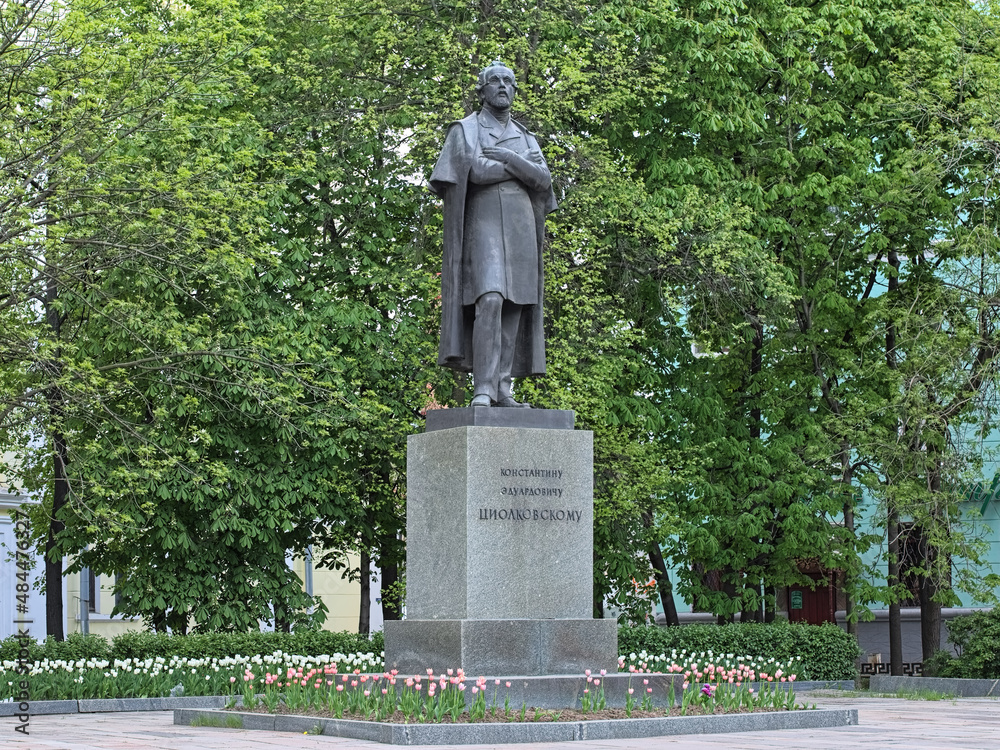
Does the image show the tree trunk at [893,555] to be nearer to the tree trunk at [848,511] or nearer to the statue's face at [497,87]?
the tree trunk at [848,511]

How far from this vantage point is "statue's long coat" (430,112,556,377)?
11883 millimetres

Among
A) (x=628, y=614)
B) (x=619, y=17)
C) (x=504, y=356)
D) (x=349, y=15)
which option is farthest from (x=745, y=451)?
(x=504, y=356)

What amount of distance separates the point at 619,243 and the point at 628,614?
6.02 m

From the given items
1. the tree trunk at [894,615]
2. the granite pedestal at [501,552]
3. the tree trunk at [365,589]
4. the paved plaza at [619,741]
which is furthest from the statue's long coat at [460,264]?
the tree trunk at [365,589]

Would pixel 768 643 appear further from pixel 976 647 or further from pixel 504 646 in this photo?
pixel 504 646

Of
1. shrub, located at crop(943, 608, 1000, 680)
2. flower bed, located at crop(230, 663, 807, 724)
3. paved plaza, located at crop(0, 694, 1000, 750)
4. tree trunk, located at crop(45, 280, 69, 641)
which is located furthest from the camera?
tree trunk, located at crop(45, 280, 69, 641)

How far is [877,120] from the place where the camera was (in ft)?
79.9

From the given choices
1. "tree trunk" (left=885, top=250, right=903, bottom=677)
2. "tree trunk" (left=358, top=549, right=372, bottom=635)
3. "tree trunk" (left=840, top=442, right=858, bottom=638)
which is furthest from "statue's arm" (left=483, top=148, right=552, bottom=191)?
"tree trunk" (left=358, top=549, right=372, bottom=635)

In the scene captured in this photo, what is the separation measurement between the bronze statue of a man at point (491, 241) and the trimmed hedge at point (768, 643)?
877 centimetres

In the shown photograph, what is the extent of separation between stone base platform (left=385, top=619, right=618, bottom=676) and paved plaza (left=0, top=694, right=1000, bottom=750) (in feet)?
4.44

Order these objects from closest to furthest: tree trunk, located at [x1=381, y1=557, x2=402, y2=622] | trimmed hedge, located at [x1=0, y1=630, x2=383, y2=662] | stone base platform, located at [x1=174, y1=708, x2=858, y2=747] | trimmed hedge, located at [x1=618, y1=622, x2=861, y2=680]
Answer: stone base platform, located at [x1=174, y1=708, x2=858, y2=747], trimmed hedge, located at [x1=0, y1=630, x2=383, y2=662], trimmed hedge, located at [x1=618, y1=622, x2=861, y2=680], tree trunk, located at [x1=381, y1=557, x2=402, y2=622]

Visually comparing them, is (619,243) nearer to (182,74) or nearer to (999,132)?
(999,132)

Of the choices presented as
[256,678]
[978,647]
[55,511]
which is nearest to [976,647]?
[978,647]

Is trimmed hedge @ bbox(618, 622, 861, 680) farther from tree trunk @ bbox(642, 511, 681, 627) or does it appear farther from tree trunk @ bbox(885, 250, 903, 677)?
tree trunk @ bbox(642, 511, 681, 627)
